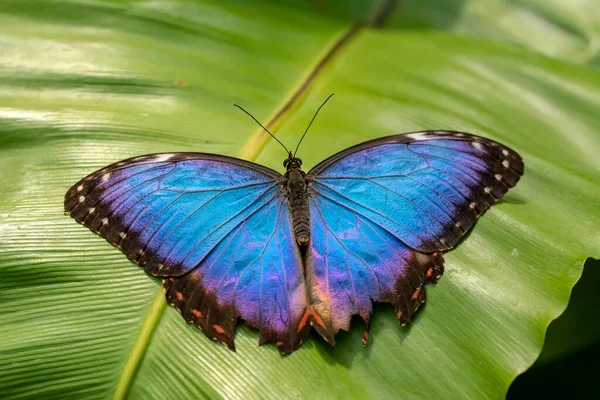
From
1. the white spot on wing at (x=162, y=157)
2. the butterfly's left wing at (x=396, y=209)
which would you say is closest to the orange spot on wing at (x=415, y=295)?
the butterfly's left wing at (x=396, y=209)

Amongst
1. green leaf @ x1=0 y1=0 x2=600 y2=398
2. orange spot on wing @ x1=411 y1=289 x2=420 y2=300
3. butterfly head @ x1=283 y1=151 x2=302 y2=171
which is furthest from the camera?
butterfly head @ x1=283 y1=151 x2=302 y2=171

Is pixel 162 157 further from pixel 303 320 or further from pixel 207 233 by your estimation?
pixel 303 320

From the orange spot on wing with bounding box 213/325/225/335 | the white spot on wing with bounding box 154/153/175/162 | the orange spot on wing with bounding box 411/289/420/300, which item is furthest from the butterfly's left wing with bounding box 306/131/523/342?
the white spot on wing with bounding box 154/153/175/162

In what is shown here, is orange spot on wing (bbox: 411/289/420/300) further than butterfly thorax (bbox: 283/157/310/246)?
No

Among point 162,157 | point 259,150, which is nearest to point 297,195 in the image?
point 259,150

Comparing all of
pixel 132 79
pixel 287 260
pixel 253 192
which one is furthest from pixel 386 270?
pixel 132 79

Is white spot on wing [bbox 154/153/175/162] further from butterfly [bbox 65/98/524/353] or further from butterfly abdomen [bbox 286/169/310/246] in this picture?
butterfly abdomen [bbox 286/169/310/246]

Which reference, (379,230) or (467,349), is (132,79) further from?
(467,349)
